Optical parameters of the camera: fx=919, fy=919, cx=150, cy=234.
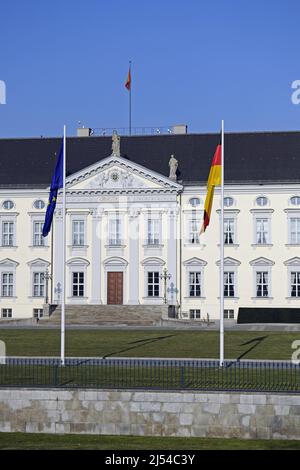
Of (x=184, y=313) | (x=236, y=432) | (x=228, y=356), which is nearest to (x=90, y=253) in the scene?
(x=184, y=313)

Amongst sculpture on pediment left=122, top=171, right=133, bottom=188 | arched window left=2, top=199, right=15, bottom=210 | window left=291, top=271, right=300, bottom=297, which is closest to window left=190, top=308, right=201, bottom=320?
window left=291, top=271, right=300, bottom=297

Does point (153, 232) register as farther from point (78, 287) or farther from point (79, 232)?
point (78, 287)

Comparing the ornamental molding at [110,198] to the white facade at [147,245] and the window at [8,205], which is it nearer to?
the white facade at [147,245]

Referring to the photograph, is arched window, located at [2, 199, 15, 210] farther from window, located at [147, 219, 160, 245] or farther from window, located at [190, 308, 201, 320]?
window, located at [190, 308, 201, 320]

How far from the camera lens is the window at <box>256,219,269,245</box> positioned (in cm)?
6272

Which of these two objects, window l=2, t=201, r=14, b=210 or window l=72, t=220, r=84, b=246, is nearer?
window l=72, t=220, r=84, b=246

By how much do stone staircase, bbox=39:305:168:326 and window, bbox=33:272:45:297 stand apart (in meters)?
2.93

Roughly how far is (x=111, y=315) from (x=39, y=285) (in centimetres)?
688

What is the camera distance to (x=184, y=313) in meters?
63.3

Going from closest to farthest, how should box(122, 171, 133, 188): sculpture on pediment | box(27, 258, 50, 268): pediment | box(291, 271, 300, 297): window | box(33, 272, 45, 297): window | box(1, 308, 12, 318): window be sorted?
box(291, 271, 300, 297): window
box(122, 171, 133, 188): sculpture on pediment
box(27, 258, 50, 268): pediment
box(33, 272, 45, 297): window
box(1, 308, 12, 318): window

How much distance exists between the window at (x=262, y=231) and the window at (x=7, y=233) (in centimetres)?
1746

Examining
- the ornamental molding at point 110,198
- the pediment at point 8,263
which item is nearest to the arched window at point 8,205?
the ornamental molding at point 110,198
